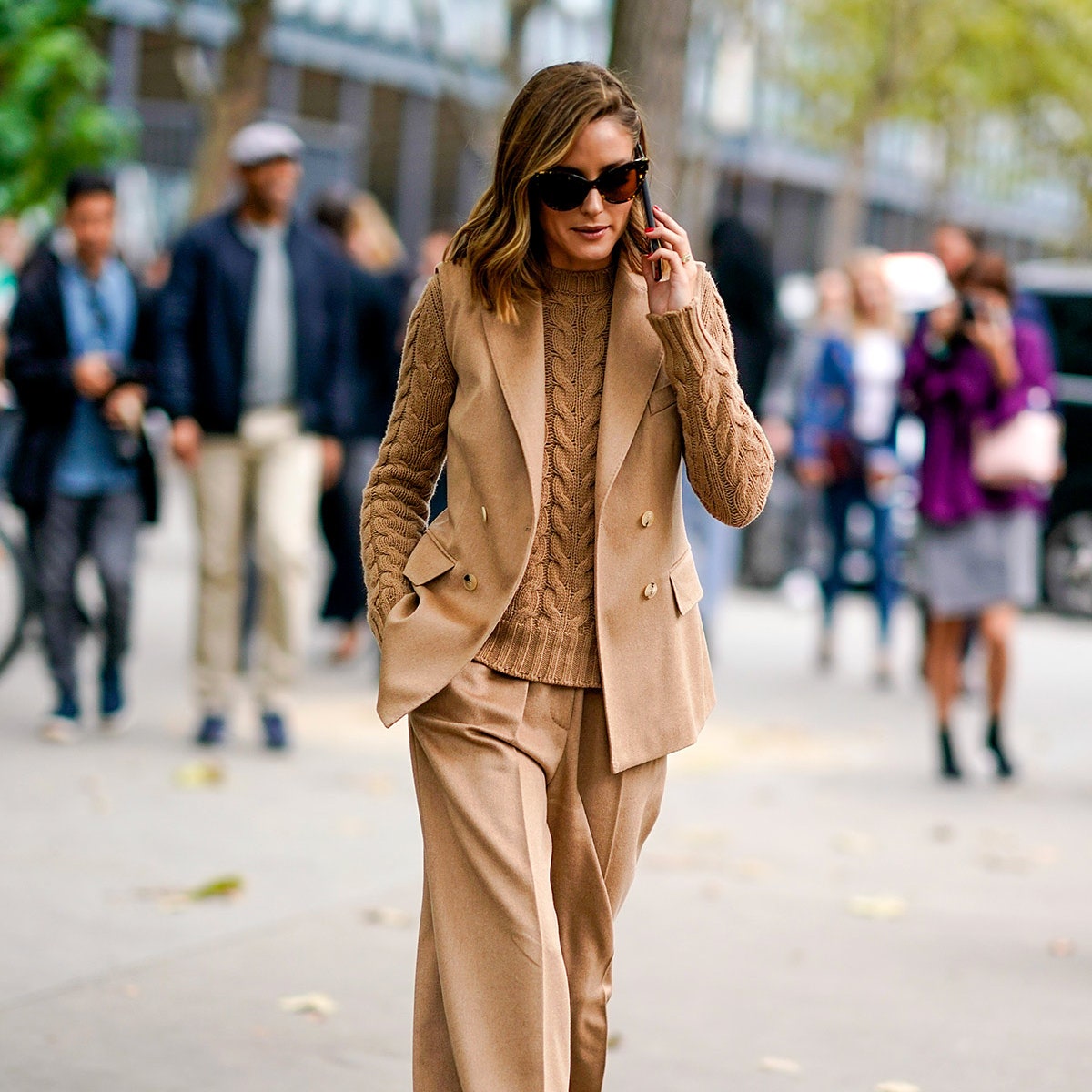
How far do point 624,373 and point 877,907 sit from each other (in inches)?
117

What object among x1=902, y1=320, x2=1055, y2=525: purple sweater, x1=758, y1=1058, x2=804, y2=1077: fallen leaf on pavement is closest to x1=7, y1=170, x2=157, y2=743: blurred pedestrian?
x1=902, y1=320, x2=1055, y2=525: purple sweater

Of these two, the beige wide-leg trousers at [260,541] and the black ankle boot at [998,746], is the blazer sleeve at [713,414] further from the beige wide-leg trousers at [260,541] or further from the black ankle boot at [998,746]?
the black ankle boot at [998,746]

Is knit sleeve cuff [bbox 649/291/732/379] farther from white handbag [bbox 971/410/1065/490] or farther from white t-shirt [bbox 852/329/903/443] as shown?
white t-shirt [bbox 852/329/903/443]

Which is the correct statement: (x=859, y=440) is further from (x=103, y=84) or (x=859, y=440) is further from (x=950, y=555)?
(x=103, y=84)

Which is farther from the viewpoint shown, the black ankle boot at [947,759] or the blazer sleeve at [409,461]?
the black ankle boot at [947,759]

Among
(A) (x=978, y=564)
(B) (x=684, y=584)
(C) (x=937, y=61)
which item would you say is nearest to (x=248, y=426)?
(A) (x=978, y=564)

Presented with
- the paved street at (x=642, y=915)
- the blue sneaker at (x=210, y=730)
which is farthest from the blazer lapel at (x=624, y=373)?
the blue sneaker at (x=210, y=730)

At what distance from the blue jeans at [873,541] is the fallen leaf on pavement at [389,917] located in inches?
226

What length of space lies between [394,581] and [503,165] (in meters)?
0.70

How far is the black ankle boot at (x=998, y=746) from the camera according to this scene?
315 inches

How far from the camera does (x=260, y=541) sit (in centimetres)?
758

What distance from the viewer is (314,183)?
56.3ft

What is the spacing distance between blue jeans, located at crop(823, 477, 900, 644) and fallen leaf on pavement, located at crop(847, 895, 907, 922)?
4.97 metres

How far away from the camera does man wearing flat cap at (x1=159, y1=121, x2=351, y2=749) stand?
753cm
